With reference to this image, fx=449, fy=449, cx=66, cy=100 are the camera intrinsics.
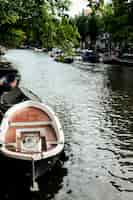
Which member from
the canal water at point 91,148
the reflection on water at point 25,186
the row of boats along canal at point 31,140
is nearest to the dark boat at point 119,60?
the canal water at point 91,148

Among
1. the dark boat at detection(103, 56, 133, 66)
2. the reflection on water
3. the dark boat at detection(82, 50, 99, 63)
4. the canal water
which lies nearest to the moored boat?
the reflection on water

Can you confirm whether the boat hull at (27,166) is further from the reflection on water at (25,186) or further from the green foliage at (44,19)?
the green foliage at (44,19)

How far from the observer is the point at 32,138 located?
1617 cm

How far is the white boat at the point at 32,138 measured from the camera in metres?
14.7

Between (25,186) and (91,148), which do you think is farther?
(91,148)

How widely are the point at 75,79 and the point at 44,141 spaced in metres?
36.0

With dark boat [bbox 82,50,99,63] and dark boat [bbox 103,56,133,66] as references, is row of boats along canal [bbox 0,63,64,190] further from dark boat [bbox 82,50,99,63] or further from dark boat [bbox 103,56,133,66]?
dark boat [bbox 82,50,99,63]

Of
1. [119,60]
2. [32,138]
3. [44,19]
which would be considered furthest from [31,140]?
[119,60]

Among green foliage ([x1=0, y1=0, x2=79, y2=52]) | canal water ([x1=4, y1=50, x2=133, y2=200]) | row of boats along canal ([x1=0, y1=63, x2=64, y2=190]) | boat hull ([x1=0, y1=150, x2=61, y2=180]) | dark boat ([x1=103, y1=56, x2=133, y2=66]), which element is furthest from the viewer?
dark boat ([x1=103, y1=56, x2=133, y2=66])

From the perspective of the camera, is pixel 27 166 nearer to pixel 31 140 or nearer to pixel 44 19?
pixel 31 140

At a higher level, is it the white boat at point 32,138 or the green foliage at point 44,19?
the green foliage at point 44,19

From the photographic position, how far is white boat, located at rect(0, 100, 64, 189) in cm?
1469

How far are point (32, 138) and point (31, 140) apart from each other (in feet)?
0.86

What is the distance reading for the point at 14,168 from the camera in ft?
49.5
